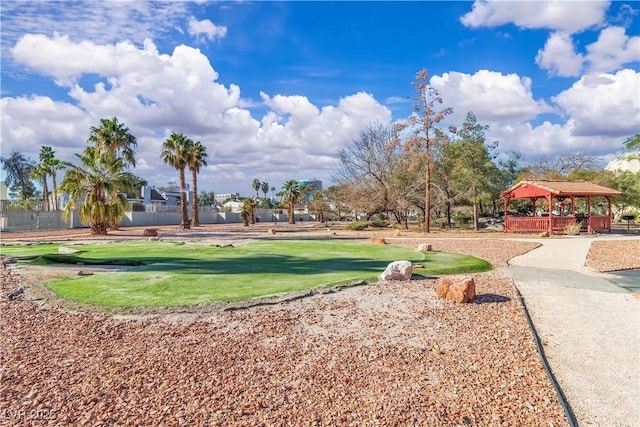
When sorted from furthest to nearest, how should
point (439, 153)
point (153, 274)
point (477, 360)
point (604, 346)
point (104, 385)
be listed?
point (439, 153), point (153, 274), point (604, 346), point (477, 360), point (104, 385)

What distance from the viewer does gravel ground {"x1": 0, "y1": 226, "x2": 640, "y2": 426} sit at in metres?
3.69

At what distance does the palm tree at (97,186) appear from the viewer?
85.5 feet

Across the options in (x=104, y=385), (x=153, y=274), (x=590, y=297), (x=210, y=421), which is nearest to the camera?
(x=210, y=421)

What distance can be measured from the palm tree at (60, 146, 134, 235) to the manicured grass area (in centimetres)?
1137

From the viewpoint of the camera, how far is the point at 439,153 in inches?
1373

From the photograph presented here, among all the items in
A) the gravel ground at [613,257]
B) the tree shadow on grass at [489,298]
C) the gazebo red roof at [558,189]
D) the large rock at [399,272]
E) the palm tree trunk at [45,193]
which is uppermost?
the palm tree trunk at [45,193]

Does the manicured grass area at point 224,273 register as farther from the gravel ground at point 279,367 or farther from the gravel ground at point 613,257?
the gravel ground at point 613,257

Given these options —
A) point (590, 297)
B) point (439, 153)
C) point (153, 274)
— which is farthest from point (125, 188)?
point (590, 297)

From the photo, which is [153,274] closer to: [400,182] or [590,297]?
[590,297]

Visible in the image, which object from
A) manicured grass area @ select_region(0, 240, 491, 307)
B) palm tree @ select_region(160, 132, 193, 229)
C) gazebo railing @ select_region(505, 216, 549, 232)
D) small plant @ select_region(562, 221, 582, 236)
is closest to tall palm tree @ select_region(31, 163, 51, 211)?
palm tree @ select_region(160, 132, 193, 229)

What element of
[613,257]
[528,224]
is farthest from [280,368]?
[528,224]

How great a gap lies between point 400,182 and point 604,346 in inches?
1179

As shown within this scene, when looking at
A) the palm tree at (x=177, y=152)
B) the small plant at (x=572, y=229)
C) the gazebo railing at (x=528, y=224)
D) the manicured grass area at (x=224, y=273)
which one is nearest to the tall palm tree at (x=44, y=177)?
the palm tree at (x=177, y=152)

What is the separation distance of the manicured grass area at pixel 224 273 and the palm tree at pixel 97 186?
11.4m
